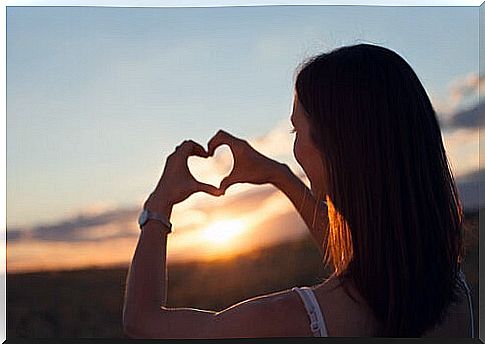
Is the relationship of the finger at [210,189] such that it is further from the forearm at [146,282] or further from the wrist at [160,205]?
the forearm at [146,282]

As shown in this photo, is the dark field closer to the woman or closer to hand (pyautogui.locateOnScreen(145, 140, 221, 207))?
hand (pyautogui.locateOnScreen(145, 140, 221, 207))

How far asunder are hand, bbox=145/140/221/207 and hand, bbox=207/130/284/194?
9 centimetres

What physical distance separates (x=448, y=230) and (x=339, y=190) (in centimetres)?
41

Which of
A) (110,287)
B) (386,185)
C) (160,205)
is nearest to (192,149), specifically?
(160,205)

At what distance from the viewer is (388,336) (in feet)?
11.0

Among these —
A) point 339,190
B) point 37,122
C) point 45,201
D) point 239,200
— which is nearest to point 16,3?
point 37,122

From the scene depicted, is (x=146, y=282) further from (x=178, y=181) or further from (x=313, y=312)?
(x=313, y=312)

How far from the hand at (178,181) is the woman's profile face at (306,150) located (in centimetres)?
45

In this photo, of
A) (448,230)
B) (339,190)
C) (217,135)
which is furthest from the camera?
(217,135)

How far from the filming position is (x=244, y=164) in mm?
4348

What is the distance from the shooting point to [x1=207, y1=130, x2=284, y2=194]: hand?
420cm

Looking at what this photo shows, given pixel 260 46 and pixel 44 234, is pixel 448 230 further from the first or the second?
pixel 44 234

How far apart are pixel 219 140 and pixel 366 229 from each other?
1229mm

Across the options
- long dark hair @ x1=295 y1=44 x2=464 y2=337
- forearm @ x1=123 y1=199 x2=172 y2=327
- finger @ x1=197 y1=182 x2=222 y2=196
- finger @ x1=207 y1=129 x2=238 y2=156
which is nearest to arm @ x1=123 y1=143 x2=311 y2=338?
forearm @ x1=123 y1=199 x2=172 y2=327
